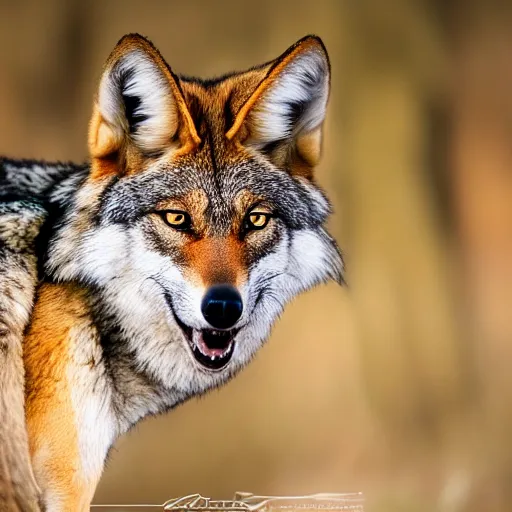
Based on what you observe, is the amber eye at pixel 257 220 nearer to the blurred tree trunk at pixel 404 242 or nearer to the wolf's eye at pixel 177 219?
the wolf's eye at pixel 177 219

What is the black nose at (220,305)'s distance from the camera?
246cm

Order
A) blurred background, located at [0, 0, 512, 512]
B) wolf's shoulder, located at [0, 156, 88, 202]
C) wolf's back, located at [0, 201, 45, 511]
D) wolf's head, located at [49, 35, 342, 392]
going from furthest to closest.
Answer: blurred background, located at [0, 0, 512, 512], wolf's shoulder, located at [0, 156, 88, 202], wolf's head, located at [49, 35, 342, 392], wolf's back, located at [0, 201, 45, 511]

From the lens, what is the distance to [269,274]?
2678 millimetres

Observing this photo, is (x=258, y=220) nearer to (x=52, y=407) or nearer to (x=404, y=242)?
(x=404, y=242)

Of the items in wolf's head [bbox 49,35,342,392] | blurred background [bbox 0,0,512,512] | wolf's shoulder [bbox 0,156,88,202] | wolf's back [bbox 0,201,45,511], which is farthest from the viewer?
blurred background [bbox 0,0,512,512]

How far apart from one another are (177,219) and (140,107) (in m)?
0.39

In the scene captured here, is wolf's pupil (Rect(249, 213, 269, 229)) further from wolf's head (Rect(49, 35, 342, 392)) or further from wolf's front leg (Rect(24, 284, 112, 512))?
wolf's front leg (Rect(24, 284, 112, 512))

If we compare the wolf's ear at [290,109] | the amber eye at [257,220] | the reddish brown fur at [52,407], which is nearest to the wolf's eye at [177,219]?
the amber eye at [257,220]

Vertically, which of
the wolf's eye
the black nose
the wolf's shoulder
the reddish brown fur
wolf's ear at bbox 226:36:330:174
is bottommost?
the reddish brown fur

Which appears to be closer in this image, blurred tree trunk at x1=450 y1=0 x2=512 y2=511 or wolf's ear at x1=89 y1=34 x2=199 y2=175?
wolf's ear at x1=89 y1=34 x2=199 y2=175

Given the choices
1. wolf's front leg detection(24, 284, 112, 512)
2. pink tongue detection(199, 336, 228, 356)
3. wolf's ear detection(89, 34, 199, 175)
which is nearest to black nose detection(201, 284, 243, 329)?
pink tongue detection(199, 336, 228, 356)

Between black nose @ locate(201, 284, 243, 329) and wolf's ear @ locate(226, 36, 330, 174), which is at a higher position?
wolf's ear @ locate(226, 36, 330, 174)

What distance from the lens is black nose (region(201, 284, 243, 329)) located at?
97.0 inches

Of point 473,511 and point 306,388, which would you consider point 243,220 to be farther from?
point 473,511
